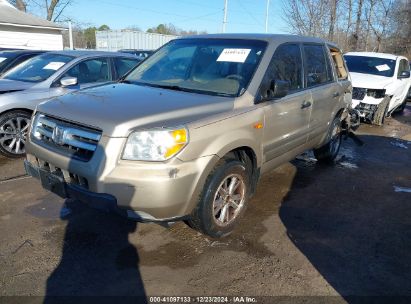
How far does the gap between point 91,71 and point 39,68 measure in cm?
88

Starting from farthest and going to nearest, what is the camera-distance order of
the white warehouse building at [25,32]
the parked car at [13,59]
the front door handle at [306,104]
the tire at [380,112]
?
the white warehouse building at [25,32] < the tire at [380,112] < the parked car at [13,59] < the front door handle at [306,104]

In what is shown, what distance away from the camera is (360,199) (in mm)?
4648

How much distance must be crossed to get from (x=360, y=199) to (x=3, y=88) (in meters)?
5.41

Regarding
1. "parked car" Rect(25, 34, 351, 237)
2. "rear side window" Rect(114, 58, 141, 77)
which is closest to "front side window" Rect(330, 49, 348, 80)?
"parked car" Rect(25, 34, 351, 237)

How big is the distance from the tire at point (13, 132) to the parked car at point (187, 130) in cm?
243

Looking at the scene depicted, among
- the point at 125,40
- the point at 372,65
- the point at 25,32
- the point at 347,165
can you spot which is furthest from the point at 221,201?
the point at 125,40

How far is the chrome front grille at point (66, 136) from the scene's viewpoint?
2.88m

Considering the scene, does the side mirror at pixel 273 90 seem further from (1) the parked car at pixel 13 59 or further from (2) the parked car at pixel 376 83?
(2) the parked car at pixel 376 83

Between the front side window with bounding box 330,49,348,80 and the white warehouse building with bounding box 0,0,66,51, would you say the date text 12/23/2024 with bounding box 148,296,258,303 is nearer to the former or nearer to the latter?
the front side window with bounding box 330,49,348,80

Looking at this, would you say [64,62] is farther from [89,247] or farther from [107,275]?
[107,275]

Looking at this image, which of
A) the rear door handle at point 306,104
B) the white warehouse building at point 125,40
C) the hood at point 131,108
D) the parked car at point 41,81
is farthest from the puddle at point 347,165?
the white warehouse building at point 125,40

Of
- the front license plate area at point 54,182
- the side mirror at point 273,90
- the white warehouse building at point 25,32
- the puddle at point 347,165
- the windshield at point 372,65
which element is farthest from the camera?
the white warehouse building at point 25,32

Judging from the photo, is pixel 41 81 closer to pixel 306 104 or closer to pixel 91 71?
pixel 91 71

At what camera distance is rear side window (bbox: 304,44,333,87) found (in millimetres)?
4560
